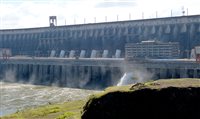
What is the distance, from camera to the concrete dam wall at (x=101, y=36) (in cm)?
9912

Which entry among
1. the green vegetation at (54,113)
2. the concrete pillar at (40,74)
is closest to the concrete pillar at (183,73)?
the concrete pillar at (40,74)

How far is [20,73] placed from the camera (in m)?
109

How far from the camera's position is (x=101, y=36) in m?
118

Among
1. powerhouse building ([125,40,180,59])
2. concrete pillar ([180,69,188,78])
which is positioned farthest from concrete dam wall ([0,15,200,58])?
concrete pillar ([180,69,188,78])

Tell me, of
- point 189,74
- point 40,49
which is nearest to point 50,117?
point 189,74

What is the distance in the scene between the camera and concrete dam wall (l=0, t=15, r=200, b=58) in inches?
3903

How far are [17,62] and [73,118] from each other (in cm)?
8950

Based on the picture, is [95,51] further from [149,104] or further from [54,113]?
[149,104]

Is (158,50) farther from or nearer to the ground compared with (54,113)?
farther from the ground

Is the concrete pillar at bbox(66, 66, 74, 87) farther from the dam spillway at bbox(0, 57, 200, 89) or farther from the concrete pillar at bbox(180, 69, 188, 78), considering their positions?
the concrete pillar at bbox(180, 69, 188, 78)

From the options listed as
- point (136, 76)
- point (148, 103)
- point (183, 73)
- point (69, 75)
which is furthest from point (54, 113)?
point (69, 75)

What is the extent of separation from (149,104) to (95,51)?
318ft

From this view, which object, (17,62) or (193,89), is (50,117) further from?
(17,62)

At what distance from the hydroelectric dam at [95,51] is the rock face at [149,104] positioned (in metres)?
51.1
